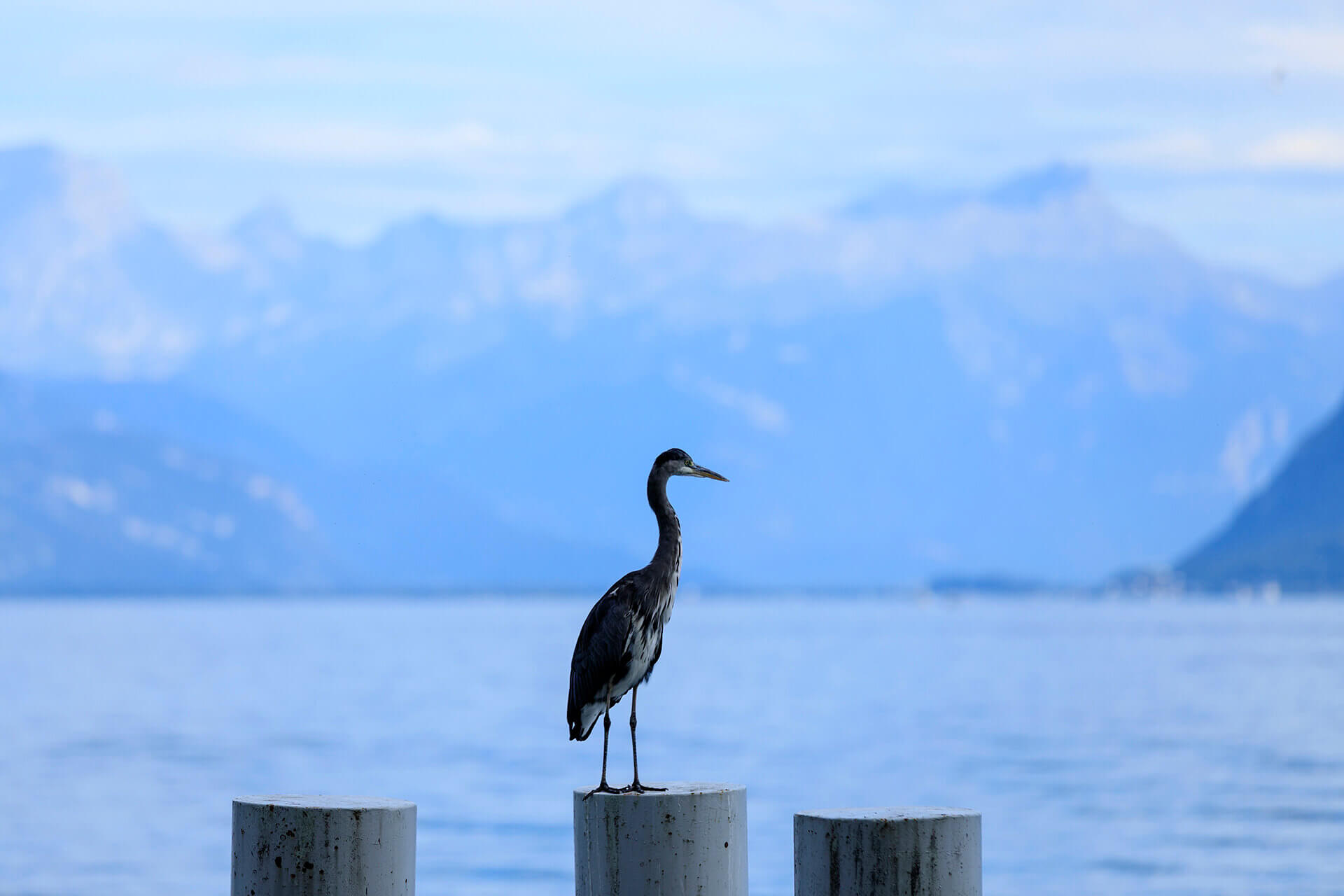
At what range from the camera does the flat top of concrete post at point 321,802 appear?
10.9 meters

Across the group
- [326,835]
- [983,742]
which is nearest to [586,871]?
[326,835]

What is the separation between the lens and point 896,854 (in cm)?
1063

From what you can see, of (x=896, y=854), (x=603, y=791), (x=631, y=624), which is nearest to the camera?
(x=896, y=854)

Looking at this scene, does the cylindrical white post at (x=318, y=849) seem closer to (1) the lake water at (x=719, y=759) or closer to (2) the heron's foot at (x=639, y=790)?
(2) the heron's foot at (x=639, y=790)

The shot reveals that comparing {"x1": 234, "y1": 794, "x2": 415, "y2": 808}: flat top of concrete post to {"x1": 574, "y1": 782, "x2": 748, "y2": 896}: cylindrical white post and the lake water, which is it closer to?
{"x1": 574, "y1": 782, "x2": 748, "y2": 896}: cylindrical white post

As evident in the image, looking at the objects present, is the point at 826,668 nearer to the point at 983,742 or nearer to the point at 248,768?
the point at 983,742

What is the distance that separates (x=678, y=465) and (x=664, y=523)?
464 millimetres

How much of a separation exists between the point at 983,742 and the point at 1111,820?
73.7 ft

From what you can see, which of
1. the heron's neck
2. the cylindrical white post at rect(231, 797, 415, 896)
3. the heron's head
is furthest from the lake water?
the cylindrical white post at rect(231, 797, 415, 896)

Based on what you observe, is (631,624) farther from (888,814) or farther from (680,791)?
(888,814)

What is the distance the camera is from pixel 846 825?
35.3 ft

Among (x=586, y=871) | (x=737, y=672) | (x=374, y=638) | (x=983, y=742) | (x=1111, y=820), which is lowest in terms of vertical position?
(x=586, y=871)

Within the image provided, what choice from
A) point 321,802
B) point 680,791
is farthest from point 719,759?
point 321,802

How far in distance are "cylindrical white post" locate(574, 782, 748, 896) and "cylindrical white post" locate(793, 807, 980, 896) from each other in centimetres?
57
